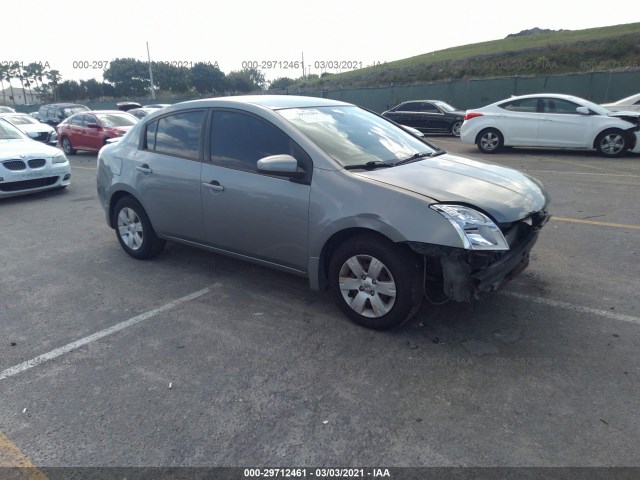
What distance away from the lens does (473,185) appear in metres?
3.75

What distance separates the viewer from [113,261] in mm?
5582

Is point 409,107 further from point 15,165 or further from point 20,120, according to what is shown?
point 20,120

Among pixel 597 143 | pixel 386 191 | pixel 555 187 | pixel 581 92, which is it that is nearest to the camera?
pixel 386 191

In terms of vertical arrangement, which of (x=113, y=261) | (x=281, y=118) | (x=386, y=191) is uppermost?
(x=281, y=118)

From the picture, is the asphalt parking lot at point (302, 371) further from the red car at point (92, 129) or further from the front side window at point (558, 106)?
the red car at point (92, 129)

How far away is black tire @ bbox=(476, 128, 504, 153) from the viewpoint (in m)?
12.9

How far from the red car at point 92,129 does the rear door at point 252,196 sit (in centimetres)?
1153

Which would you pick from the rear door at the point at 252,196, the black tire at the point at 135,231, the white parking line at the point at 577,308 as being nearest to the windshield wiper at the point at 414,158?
the rear door at the point at 252,196

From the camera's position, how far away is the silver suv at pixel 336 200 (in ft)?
11.0

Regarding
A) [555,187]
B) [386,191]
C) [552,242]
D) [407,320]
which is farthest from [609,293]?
[555,187]

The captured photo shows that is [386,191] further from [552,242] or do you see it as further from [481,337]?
[552,242]

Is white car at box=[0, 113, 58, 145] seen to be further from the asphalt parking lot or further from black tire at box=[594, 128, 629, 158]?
black tire at box=[594, 128, 629, 158]

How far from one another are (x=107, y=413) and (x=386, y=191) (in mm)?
2286

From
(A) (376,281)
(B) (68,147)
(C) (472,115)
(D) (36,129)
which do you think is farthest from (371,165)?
(D) (36,129)
